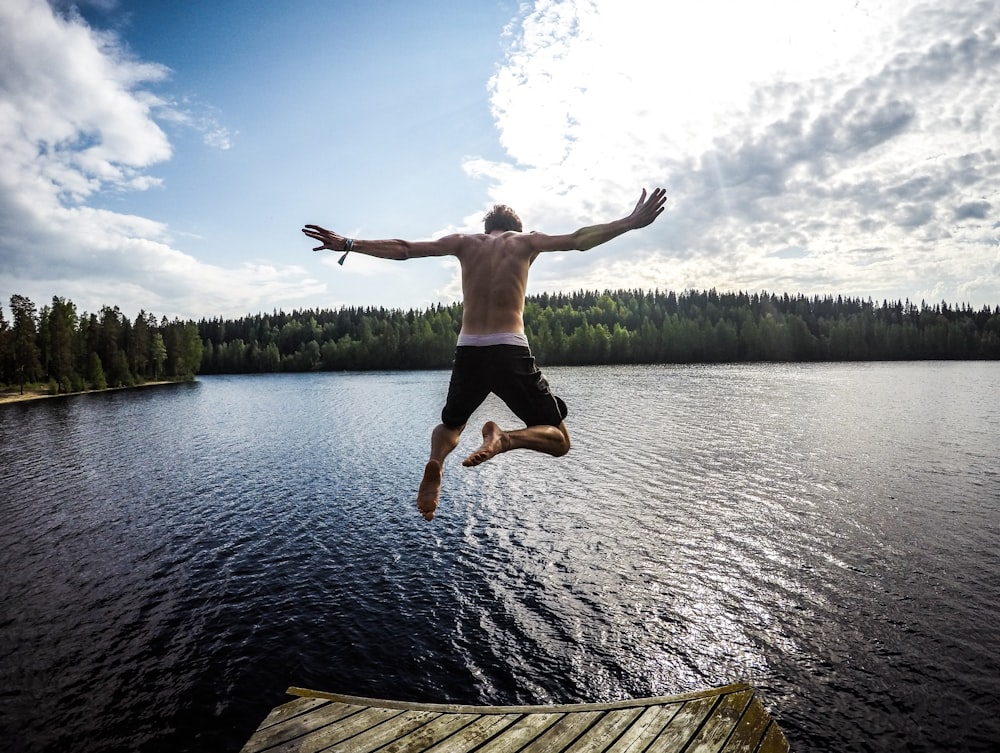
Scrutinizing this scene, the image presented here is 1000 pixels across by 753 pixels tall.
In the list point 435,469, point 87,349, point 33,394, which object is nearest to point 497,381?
point 435,469

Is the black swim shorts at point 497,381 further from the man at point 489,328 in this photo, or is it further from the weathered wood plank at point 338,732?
the weathered wood plank at point 338,732

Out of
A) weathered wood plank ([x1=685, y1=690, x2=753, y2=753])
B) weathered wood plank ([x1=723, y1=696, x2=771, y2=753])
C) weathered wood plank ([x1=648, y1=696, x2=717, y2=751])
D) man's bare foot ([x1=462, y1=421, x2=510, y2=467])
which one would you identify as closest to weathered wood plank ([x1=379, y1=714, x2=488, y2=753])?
weathered wood plank ([x1=648, y1=696, x2=717, y2=751])

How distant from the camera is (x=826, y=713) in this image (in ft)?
40.1

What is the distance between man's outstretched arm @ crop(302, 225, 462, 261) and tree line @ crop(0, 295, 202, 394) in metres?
118

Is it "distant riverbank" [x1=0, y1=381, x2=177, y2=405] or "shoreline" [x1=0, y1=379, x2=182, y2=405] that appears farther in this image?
"distant riverbank" [x1=0, y1=381, x2=177, y2=405]

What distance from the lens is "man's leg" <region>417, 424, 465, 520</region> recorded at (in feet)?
16.6

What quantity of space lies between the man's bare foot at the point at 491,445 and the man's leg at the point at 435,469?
0.91ft

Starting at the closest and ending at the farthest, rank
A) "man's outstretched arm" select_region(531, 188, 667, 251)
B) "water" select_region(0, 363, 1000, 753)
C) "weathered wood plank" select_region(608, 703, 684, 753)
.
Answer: "man's outstretched arm" select_region(531, 188, 667, 251) < "weathered wood plank" select_region(608, 703, 684, 753) < "water" select_region(0, 363, 1000, 753)

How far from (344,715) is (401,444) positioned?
32229mm

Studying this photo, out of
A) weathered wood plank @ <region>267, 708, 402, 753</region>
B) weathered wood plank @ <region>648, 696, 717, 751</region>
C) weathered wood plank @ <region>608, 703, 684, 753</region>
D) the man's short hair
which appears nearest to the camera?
the man's short hair

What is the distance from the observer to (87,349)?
11275cm

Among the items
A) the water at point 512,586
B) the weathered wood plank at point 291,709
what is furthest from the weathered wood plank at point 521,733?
the water at point 512,586

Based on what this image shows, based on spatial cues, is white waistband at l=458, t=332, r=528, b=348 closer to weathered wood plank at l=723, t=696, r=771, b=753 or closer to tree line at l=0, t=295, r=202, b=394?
weathered wood plank at l=723, t=696, r=771, b=753

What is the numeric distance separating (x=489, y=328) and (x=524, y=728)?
271 inches
